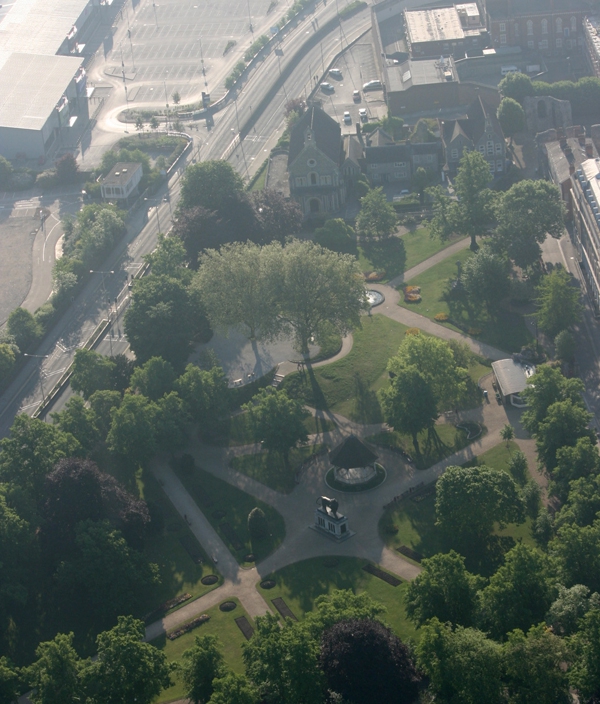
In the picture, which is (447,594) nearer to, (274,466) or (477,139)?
(274,466)

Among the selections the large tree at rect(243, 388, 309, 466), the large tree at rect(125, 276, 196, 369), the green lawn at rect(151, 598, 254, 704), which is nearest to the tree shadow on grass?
the large tree at rect(125, 276, 196, 369)

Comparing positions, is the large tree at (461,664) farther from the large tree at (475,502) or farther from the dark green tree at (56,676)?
the dark green tree at (56,676)

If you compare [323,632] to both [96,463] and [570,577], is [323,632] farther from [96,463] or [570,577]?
[96,463]

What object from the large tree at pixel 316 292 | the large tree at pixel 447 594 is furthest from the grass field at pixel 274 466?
the large tree at pixel 447 594

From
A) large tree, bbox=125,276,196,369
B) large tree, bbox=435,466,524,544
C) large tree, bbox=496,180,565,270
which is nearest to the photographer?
large tree, bbox=435,466,524,544

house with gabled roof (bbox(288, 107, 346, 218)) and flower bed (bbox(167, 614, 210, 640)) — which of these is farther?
house with gabled roof (bbox(288, 107, 346, 218))

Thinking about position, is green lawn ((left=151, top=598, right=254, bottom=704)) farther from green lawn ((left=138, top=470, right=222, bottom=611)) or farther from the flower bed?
green lawn ((left=138, top=470, right=222, bottom=611))

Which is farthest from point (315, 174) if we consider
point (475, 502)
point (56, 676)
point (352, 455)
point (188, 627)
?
point (56, 676)
